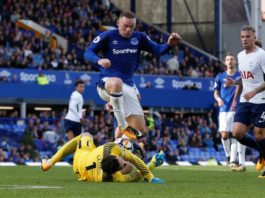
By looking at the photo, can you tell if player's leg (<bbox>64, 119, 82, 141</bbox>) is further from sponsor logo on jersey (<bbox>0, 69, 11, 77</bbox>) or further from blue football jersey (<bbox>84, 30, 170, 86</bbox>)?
sponsor logo on jersey (<bbox>0, 69, 11, 77</bbox>)

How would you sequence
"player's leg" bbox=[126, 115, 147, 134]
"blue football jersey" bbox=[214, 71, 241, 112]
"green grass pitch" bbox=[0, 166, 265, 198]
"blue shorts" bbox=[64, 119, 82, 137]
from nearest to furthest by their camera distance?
"green grass pitch" bbox=[0, 166, 265, 198] < "player's leg" bbox=[126, 115, 147, 134] < "blue football jersey" bbox=[214, 71, 241, 112] < "blue shorts" bbox=[64, 119, 82, 137]

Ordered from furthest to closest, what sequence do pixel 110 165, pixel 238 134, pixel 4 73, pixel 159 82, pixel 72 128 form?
1. pixel 159 82
2. pixel 4 73
3. pixel 72 128
4. pixel 238 134
5. pixel 110 165

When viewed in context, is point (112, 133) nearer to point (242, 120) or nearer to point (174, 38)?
point (242, 120)

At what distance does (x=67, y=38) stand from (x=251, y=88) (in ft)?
88.9

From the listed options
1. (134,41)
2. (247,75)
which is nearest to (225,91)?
(247,75)

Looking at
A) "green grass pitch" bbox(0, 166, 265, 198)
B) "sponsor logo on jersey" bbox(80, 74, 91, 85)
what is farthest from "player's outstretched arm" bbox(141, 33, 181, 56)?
"sponsor logo on jersey" bbox(80, 74, 91, 85)

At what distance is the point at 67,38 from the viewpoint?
41.6 meters

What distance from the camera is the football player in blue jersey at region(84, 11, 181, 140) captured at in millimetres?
14680

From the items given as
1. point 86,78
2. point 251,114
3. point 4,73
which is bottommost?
point 86,78

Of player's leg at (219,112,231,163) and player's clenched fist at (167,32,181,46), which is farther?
player's leg at (219,112,231,163)

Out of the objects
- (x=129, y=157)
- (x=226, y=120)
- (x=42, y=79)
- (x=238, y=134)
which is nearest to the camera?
(x=129, y=157)

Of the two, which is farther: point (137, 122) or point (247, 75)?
point (137, 122)

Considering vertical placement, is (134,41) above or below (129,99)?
above

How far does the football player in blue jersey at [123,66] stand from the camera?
1468 centimetres
